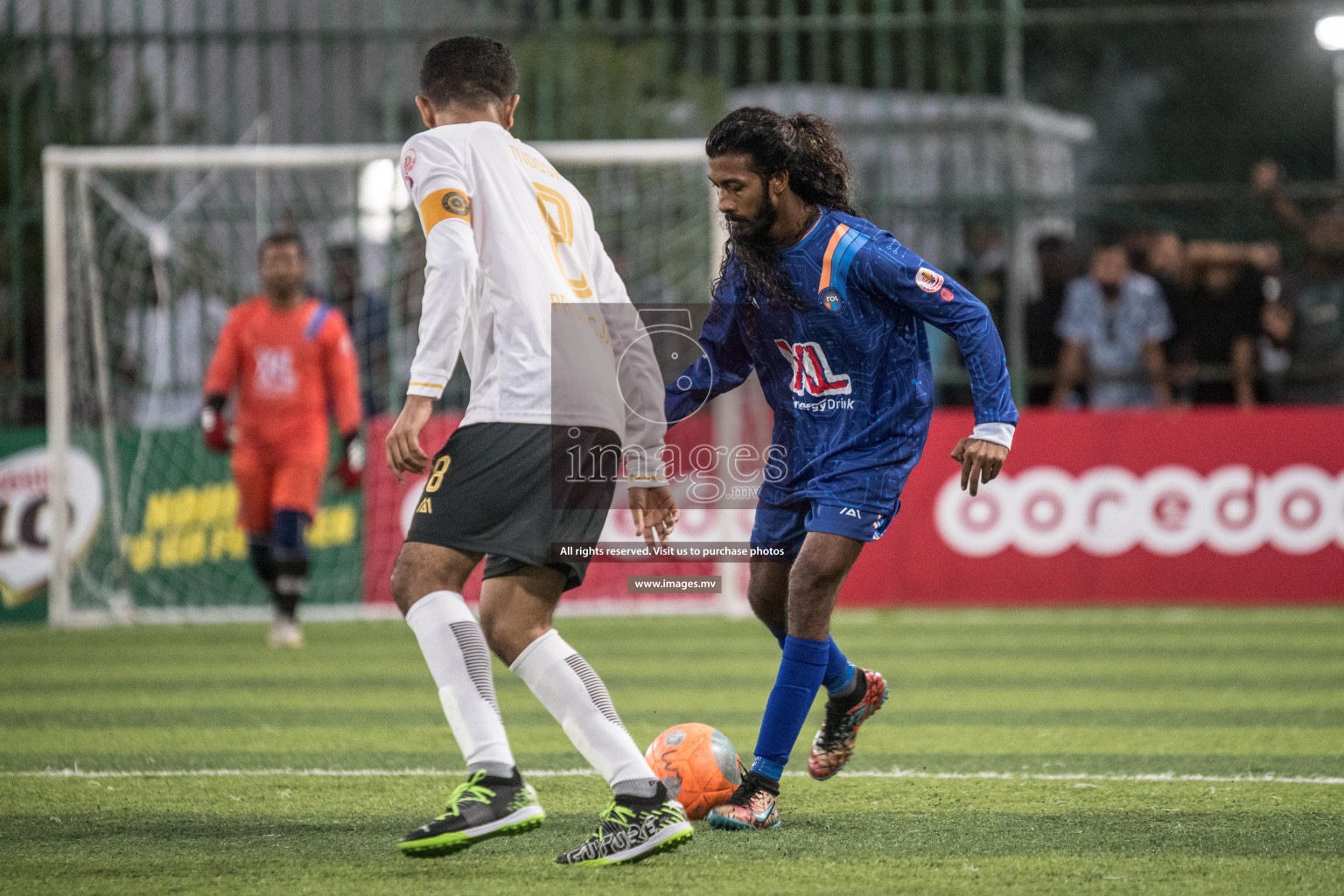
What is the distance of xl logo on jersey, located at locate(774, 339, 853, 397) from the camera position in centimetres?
454

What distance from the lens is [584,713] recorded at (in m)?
3.86

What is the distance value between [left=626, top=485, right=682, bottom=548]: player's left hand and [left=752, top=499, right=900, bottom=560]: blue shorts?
463 millimetres

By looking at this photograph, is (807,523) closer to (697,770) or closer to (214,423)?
(697,770)

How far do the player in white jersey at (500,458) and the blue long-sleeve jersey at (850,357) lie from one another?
65cm

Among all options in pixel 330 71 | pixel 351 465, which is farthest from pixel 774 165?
pixel 330 71

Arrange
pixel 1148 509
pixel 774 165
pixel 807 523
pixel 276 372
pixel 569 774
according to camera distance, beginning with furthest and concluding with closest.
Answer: pixel 1148 509
pixel 276 372
pixel 569 774
pixel 807 523
pixel 774 165

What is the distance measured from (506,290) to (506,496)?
0.49 meters

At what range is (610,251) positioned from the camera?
11609mm

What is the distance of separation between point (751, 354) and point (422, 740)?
2221mm

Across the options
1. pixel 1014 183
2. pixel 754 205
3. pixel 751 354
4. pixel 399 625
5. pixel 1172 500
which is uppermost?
pixel 1014 183

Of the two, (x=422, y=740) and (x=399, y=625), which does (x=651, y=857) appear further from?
(x=399, y=625)

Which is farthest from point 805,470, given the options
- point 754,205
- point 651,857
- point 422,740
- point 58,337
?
point 58,337

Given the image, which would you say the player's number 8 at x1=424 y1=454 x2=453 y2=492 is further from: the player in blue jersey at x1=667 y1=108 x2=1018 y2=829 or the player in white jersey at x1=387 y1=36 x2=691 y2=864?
the player in blue jersey at x1=667 y1=108 x2=1018 y2=829

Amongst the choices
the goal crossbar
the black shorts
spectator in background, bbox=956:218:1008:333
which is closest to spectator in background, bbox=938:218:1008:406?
spectator in background, bbox=956:218:1008:333
